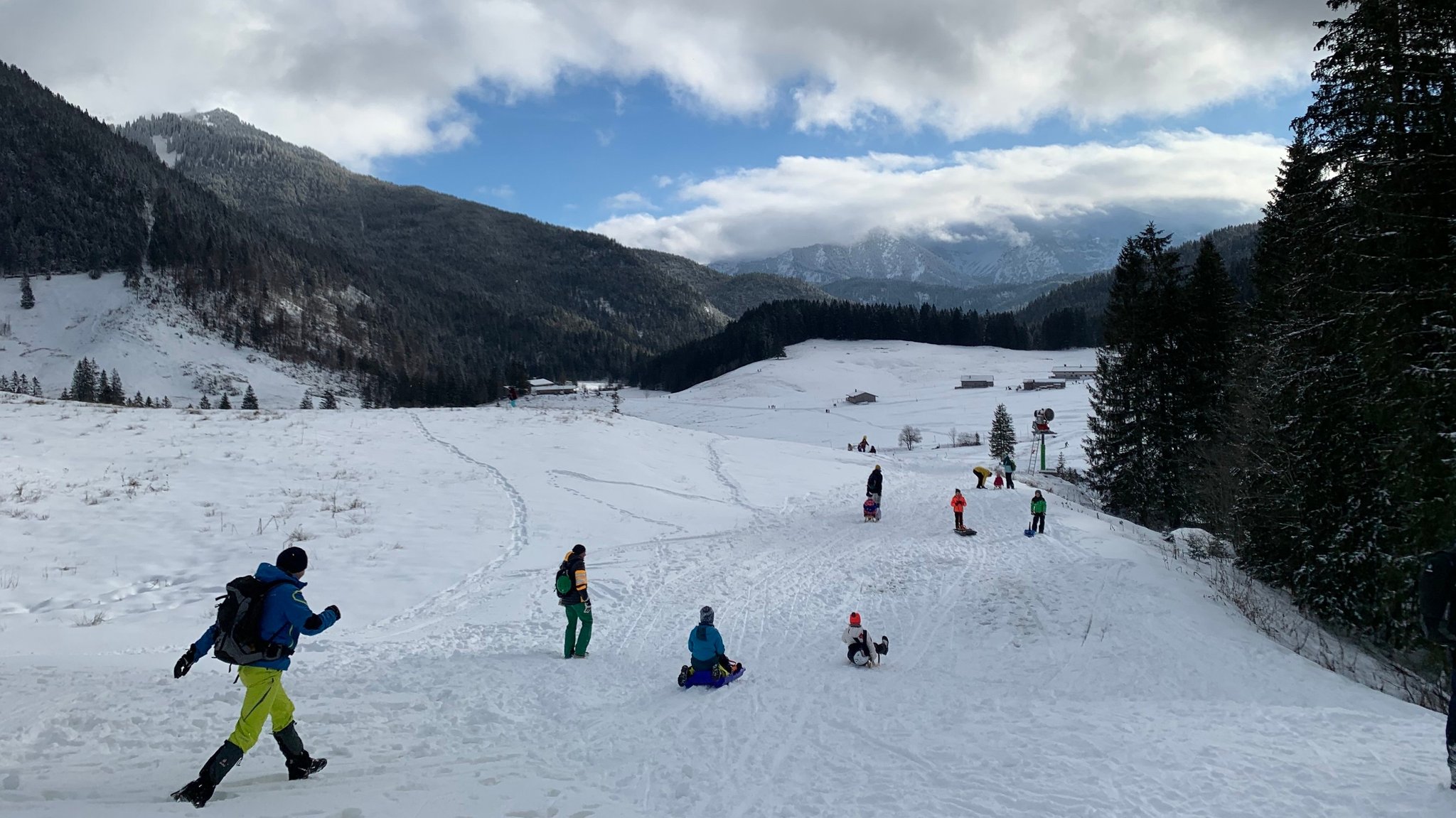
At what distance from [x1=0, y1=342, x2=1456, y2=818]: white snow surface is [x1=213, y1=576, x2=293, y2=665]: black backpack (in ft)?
3.61

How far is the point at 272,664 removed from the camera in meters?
5.53

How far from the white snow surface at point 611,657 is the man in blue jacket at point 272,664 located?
35cm

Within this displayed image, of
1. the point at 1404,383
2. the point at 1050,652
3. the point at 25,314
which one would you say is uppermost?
the point at 25,314

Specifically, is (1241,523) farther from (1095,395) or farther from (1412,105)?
(1095,395)

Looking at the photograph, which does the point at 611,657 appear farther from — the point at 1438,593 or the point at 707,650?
the point at 1438,593

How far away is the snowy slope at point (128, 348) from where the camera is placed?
109 m

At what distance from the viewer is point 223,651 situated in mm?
5312

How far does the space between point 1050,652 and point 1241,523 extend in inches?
382

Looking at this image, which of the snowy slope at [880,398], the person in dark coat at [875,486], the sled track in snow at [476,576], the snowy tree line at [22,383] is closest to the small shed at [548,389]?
the snowy slope at [880,398]

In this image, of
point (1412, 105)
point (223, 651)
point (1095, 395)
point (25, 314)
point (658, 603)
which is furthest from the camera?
point (25, 314)

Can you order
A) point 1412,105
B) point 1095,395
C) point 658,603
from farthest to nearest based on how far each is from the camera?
1. point 1095,395
2. point 658,603
3. point 1412,105

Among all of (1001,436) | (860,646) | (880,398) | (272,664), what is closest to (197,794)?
(272,664)

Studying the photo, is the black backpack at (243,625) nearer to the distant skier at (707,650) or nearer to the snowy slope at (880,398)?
the distant skier at (707,650)

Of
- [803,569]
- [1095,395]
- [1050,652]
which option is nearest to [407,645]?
[803,569]
